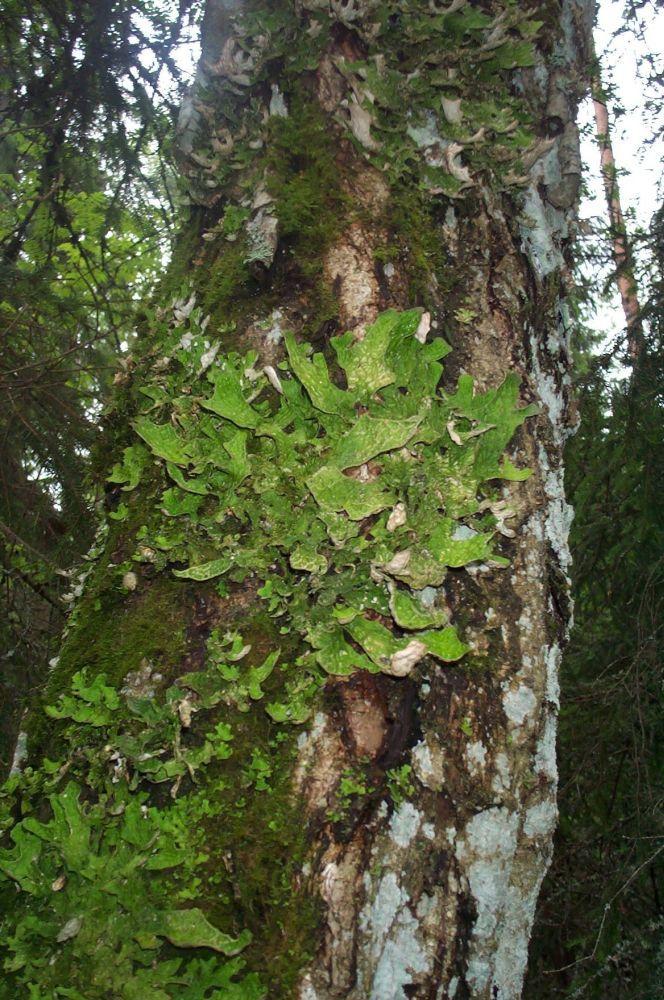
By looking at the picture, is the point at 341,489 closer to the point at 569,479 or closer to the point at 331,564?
the point at 331,564

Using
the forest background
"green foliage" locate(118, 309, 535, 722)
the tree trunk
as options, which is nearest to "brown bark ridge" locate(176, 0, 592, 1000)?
the tree trunk

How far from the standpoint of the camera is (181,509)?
1615mm

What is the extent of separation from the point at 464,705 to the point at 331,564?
40 centimetres

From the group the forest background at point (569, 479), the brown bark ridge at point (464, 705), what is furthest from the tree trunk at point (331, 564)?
the forest background at point (569, 479)

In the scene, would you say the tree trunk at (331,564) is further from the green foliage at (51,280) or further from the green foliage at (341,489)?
the green foliage at (51,280)

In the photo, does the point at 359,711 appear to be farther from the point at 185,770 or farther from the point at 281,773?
the point at 185,770

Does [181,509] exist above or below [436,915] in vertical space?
above

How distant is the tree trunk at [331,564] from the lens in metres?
1.28

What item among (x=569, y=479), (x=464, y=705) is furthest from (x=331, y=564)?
(x=569, y=479)

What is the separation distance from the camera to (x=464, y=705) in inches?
57.6

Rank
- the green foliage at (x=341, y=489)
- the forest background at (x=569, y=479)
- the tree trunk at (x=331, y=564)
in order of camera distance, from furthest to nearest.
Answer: the forest background at (x=569, y=479)
the green foliage at (x=341, y=489)
the tree trunk at (x=331, y=564)

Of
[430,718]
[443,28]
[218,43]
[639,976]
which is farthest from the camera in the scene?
[639,976]

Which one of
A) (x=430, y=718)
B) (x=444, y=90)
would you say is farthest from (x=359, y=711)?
(x=444, y=90)

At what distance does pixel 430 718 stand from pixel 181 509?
0.71 meters
